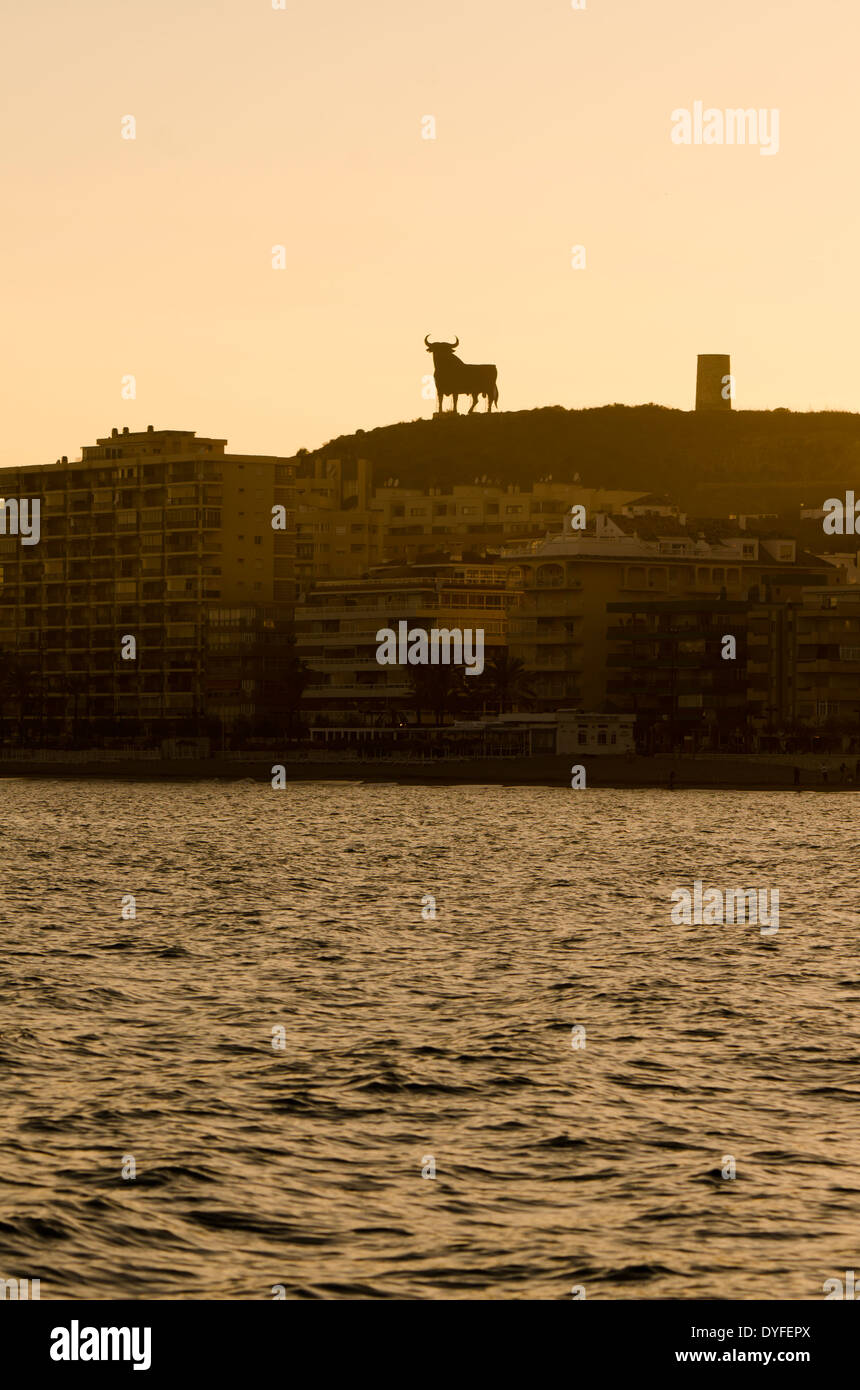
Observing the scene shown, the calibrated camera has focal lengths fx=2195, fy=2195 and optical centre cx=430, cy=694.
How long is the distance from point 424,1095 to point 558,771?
14710 cm

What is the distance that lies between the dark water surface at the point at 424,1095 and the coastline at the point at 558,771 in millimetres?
94564

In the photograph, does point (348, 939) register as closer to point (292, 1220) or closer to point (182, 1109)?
point (182, 1109)

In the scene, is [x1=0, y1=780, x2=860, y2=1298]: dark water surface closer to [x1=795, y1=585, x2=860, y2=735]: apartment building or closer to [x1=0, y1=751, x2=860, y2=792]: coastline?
[x1=0, y1=751, x2=860, y2=792]: coastline

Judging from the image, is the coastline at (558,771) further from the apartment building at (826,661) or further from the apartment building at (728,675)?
the apartment building at (826,661)

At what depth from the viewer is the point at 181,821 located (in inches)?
5059

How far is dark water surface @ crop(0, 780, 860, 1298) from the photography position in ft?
→ 77.0


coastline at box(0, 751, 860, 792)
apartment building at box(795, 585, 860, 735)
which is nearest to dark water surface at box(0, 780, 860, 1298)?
coastline at box(0, 751, 860, 792)

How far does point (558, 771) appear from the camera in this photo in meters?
179

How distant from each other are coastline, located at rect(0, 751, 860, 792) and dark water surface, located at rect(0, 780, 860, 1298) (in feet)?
310

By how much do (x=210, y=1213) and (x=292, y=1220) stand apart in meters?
1.08

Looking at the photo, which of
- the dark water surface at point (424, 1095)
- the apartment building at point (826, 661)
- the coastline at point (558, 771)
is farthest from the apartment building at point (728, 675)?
the dark water surface at point (424, 1095)
